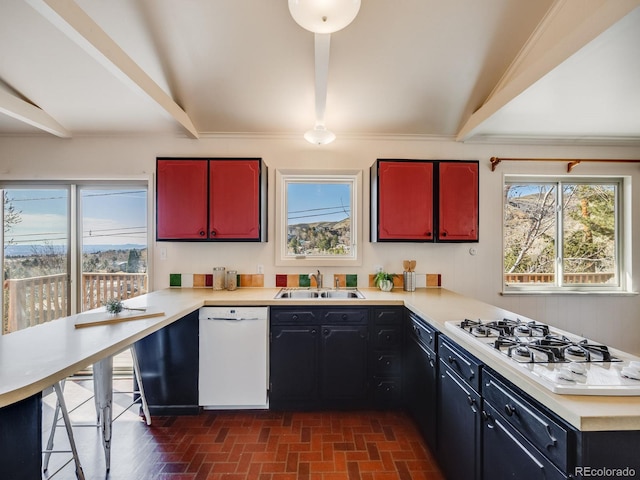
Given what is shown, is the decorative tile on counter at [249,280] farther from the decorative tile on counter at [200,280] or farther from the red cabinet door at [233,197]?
the red cabinet door at [233,197]

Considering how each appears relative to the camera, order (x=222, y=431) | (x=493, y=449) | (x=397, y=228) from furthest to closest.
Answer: (x=397, y=228) → (x=222, y=431) → (x=493, y=449)

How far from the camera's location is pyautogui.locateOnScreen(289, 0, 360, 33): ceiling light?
140cm

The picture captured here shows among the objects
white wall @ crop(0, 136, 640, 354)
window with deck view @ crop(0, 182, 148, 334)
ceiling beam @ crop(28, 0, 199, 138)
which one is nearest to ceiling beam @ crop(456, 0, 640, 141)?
white wall @ crop(0, 136, 640, 354)

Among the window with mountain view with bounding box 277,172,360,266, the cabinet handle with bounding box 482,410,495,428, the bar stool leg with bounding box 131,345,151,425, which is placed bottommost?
the bar stool leg with bounding box 131,345,151,425

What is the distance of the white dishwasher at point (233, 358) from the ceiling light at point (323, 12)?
6.46 ft

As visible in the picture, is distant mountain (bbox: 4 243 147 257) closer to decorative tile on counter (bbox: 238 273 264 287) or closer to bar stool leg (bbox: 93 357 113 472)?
decorative tile on counter (bbox: 238 273 264 287)

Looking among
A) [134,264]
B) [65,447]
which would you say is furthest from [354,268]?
[65,447]

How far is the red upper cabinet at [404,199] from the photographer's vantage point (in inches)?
110

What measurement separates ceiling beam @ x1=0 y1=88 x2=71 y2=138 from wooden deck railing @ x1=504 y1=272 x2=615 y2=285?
4.70 metres

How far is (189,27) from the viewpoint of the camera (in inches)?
82.1

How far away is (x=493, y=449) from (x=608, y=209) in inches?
126

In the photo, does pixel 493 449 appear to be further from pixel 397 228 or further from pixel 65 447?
pixel 65 447

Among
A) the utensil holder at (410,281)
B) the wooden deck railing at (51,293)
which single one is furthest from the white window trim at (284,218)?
the wooden deck railing at (51,293)

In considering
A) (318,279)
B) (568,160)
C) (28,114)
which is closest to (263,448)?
(318,279)
